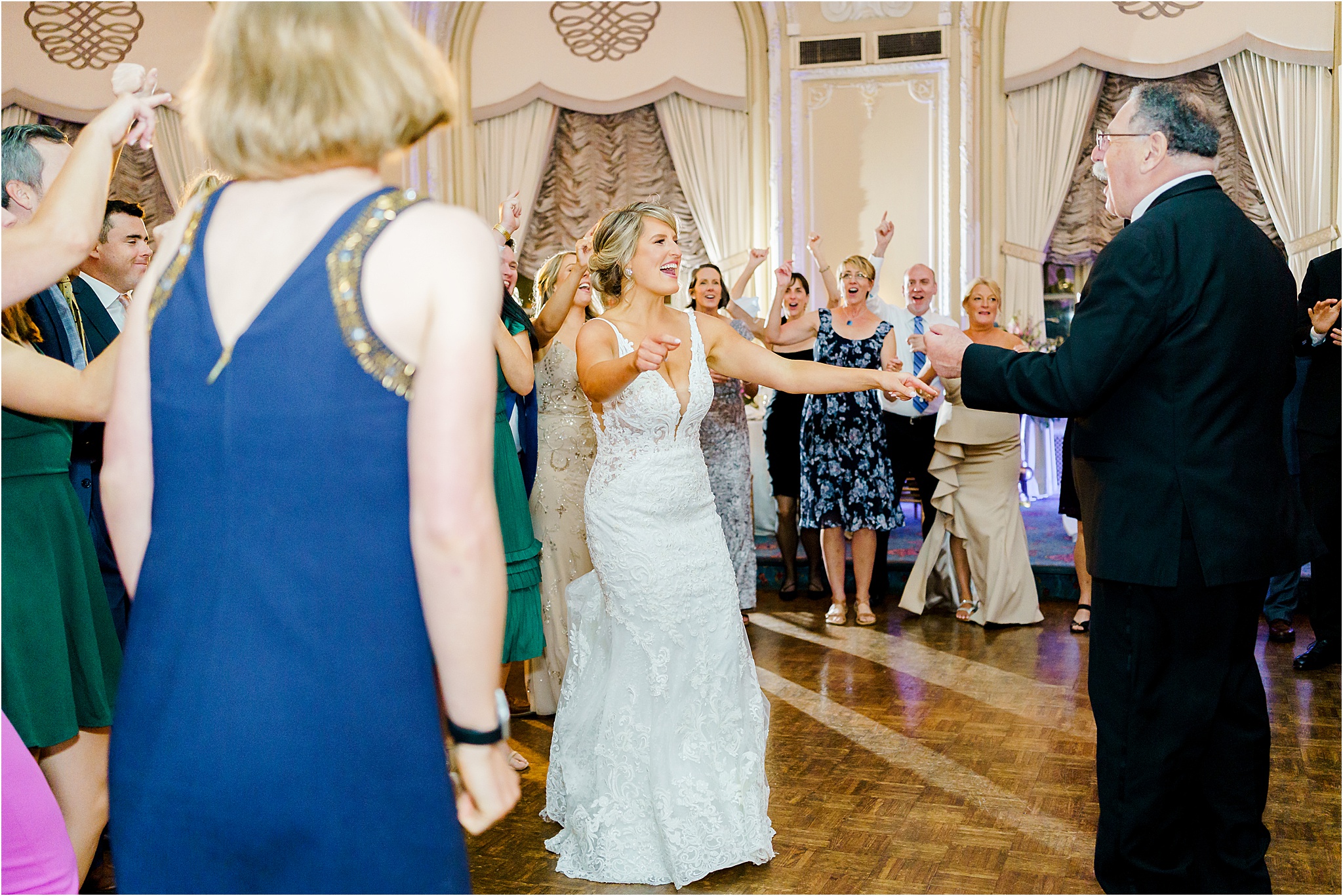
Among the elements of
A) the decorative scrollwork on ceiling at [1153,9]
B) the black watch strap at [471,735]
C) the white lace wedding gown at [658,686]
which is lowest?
the white lace wedding gown at [658,686]

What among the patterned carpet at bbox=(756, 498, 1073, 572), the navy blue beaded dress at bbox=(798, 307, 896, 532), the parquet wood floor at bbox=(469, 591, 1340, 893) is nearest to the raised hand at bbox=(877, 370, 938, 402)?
the parquet wood floor at bbox=(469, 591, 1340, 893)

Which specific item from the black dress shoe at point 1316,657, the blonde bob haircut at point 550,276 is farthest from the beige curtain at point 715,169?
the black dress shoe at point 1316,657

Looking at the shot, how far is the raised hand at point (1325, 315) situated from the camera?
4.09m

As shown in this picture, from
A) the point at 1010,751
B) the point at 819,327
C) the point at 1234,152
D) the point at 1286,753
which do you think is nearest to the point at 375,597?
the point at 1010,751

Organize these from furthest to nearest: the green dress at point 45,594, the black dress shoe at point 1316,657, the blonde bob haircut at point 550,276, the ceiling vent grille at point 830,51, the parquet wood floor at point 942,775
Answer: the ceiling vent grille at point 830,51 < the black dress shoe at point 1316,657 < the blonde bob haircut at point 550,276 < the parquet wood floor at point 942,775 < the green dress at point 45,594

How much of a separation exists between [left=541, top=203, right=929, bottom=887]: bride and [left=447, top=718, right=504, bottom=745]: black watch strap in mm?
1558

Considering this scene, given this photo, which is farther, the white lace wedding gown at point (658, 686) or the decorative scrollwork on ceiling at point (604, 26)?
the decorative scrollwork on ceiling at point (604, 26)

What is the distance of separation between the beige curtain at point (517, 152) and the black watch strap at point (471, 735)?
857 centimetres

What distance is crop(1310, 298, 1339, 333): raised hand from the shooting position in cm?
409

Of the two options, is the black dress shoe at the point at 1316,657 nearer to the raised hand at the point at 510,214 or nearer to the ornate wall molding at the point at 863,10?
the raised hand at the point at 510,214

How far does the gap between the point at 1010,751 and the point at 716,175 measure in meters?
6.58

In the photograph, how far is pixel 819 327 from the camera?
552 centimetres

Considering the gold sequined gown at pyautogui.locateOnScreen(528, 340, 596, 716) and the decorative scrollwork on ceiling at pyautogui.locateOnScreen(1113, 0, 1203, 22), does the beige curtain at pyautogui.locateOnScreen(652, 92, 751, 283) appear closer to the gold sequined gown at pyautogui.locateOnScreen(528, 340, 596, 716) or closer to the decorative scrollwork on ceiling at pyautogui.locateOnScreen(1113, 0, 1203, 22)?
the decorative scrollwork on ceiling at pyautogui.locateOnScreen(1113, 0, 1203, 22)

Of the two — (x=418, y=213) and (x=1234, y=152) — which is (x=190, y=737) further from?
(x=1234, y=152)
